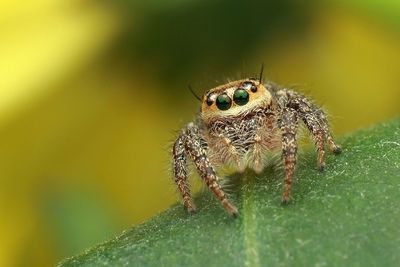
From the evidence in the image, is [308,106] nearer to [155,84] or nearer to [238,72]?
[238,72]

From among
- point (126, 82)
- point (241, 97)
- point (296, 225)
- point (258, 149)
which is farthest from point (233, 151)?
point (126, 82)

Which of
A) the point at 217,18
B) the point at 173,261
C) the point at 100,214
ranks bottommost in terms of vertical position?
the point at 100,214

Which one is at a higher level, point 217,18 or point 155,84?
point 217,18

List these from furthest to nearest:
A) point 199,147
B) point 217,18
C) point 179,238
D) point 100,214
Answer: point 217,18 < point 100,214 < point 199,147 < point 179,238

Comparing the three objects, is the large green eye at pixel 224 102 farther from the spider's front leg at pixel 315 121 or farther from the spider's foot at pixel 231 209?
the spider's foot at pixel 231 209

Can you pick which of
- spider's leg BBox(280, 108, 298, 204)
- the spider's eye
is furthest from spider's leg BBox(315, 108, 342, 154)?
the spider's eye

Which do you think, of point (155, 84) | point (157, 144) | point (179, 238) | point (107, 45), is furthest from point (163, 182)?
point (179, 238)

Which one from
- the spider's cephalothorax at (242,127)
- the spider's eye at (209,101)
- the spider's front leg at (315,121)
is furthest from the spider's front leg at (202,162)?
the spider's front leg at (315,121)
